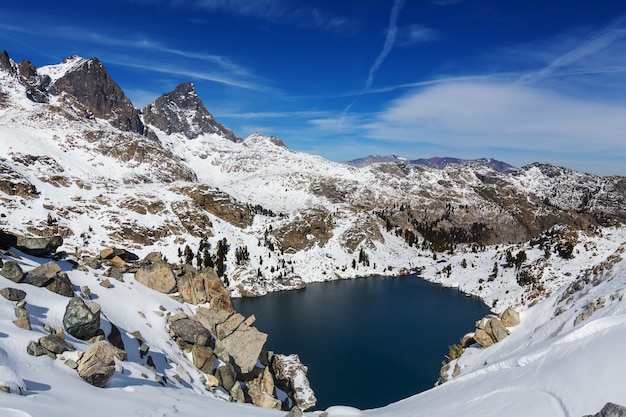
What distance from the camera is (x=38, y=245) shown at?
28812 millimetres

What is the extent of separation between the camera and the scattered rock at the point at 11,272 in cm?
2000

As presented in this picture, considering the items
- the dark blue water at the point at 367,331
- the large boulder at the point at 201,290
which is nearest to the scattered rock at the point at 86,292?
the large boulder at the point at 201,290

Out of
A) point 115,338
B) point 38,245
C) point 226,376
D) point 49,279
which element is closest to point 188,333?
point 226,376

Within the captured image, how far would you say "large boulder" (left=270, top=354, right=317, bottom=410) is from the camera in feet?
147

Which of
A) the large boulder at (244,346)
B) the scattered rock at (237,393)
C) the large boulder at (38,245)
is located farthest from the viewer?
the large boulder at (244,346)

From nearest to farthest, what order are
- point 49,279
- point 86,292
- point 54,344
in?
point 54,344 → point 49,279 → point 86,292

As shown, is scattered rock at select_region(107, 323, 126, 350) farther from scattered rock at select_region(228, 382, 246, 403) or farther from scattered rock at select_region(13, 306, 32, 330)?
scattered rock at select_region(228, 382, 246, 403)

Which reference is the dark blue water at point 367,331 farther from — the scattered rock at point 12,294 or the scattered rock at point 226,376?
the scattered rock at point 12,294

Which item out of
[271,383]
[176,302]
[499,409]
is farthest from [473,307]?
[499,409]

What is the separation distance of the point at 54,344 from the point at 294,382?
37.7 m

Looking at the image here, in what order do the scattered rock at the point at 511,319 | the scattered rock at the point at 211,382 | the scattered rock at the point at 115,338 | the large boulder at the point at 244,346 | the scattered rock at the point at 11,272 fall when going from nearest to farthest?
the scattered rock at the point at 11,272 < the scattered rock at the point at 115,338 < the scattered rock at the point at 211,382 < the scattered rock at the point at 511,319 < the large boulder at the point at 244,346

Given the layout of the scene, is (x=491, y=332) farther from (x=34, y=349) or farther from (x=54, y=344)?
(x=34, y=349)

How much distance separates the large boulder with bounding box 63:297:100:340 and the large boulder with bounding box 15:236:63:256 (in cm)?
1313

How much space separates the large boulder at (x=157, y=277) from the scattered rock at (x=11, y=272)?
1270 cm
